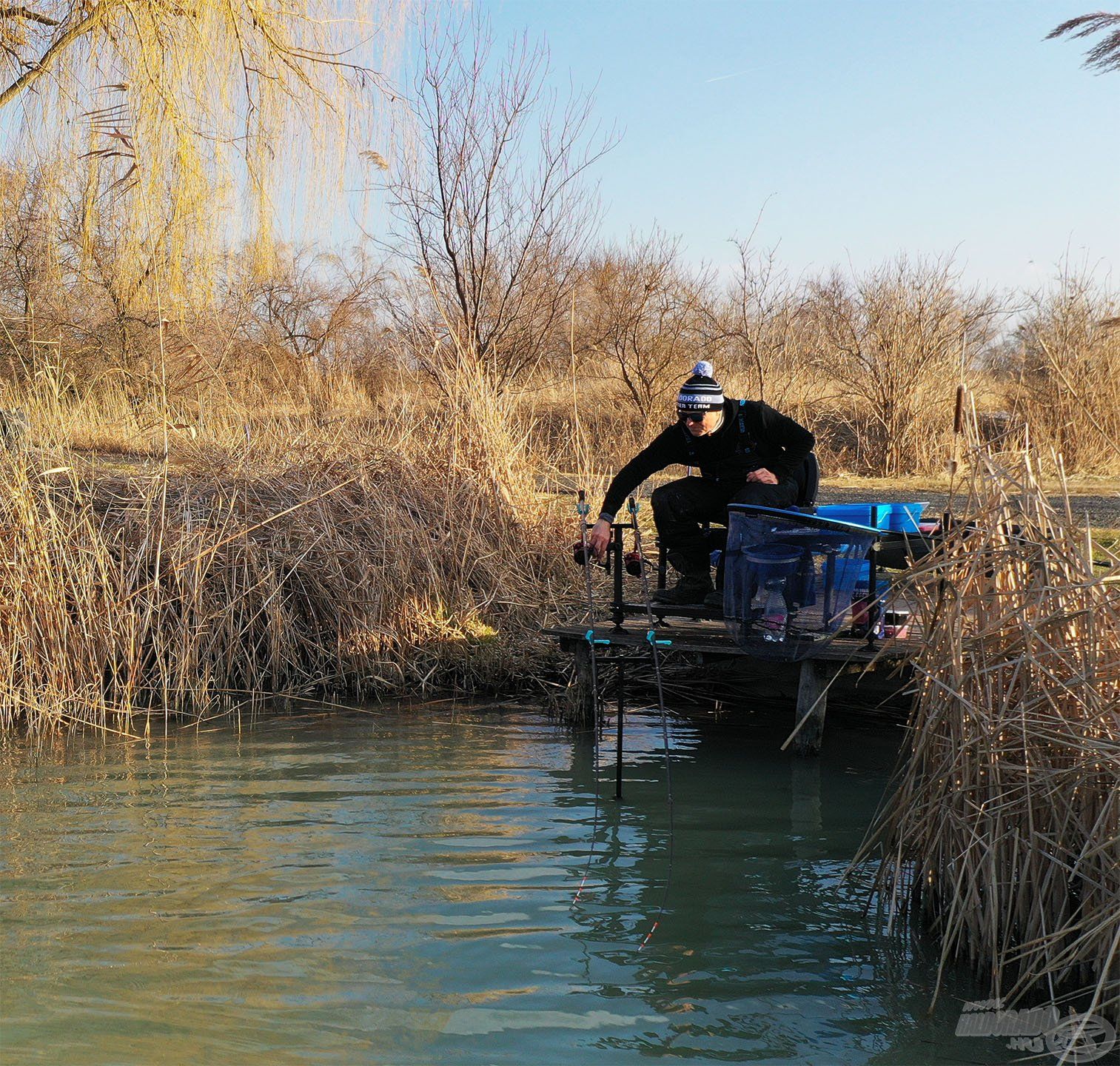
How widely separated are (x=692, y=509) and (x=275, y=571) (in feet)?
9.26

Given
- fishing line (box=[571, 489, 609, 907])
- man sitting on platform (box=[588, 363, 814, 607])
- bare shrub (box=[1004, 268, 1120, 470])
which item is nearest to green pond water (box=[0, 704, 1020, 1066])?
fishing line (box=[571, 489, 609, 907])

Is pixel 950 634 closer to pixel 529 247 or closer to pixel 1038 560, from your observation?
pixel 1038 560

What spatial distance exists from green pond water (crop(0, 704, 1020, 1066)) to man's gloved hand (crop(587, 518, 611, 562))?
111cm

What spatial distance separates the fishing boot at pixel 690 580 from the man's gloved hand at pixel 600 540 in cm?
41

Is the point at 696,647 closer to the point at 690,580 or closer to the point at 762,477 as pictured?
the point at 690,580

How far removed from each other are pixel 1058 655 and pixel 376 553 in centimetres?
523

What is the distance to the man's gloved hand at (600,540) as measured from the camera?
6.06 metres

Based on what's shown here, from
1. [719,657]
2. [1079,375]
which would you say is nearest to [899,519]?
[719,657]

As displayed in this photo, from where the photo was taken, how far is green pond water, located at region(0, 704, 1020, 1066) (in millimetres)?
3326

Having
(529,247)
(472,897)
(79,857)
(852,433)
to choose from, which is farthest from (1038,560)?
(852,433)

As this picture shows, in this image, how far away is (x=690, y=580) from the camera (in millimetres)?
6234

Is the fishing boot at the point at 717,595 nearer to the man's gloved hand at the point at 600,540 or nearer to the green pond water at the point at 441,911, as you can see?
the man's gloved hand at the point at 600,540

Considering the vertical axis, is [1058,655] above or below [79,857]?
above

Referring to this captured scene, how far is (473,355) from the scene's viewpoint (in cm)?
919
